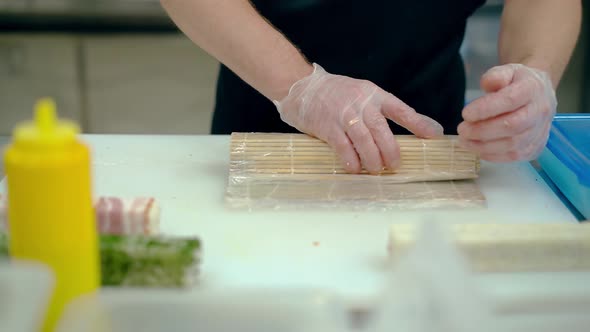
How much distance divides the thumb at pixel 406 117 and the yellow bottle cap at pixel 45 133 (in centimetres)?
64

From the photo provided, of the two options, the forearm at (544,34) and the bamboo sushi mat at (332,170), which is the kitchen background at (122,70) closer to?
the forearm at (544,34)

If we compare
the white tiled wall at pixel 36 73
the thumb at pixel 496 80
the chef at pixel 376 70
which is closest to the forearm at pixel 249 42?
the chef at pixel 376 70

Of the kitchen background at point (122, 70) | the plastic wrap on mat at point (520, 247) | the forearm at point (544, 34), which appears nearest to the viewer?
the plastic wrap on mat at point (520, 247)

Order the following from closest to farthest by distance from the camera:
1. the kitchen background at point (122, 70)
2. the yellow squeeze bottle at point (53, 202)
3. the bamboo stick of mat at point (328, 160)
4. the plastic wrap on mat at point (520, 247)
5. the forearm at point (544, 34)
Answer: the yellow squeeze bottle at point (53, 202), the plastic wrap on mat at point (520, 247), the bamboo stick of mat at point (328, 160), the forearm at point (544, 34), the kitchen background at point (122, 70)

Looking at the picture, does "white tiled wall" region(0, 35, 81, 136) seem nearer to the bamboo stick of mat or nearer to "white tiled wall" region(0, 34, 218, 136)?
"white tiled wall" region(0, 34, 218, 136)

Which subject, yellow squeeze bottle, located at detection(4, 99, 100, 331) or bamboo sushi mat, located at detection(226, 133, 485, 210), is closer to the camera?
yellow squeeze bottle, located at detection(4, 99, 100, 331)

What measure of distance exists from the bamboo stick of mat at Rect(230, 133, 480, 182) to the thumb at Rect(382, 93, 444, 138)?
0.06ft

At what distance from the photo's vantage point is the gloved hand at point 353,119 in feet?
3.84

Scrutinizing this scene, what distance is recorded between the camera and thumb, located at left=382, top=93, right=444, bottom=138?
121 cm

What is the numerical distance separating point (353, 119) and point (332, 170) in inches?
3.6

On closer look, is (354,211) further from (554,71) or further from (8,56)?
(8,56)

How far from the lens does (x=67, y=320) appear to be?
65 cm

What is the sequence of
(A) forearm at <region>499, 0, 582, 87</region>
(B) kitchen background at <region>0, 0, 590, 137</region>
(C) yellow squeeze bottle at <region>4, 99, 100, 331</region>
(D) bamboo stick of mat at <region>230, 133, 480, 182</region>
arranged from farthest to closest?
(B) kitchen background at <region>0, 0, 590, 137</region> < (A) forearm at <region>499, 0, 582, 87</region> < (D) bamboo stick of mat at <region>230, 133, 480, 182</region> < (C) yellow squeeze bottle at <region>4, 99, 100, 331</region>

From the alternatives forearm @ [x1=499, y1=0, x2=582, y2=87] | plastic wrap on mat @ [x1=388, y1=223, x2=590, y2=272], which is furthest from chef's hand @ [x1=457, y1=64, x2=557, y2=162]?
plastic wrap on mat @ [x1=388, y1=223, x2=590, y2=272]
